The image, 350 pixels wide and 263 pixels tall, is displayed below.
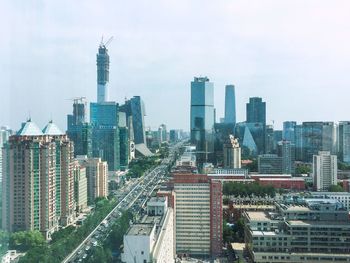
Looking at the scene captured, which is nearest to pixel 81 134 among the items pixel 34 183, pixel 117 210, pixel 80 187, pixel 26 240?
pixel 80 187

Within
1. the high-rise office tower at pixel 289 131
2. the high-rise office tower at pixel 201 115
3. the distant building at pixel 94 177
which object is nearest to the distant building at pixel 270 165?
the high-rise office tower at pixel 201 115

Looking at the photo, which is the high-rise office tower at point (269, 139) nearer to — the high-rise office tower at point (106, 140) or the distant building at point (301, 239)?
the high-rise office tower at point (106, 140)

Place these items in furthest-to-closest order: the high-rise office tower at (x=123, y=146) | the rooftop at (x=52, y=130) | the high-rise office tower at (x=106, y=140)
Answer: the high-rise office tower at (x=123, y=146) < the high-rise office tower at (x=106, y=140) < the rooftop at (x=52, y=130)

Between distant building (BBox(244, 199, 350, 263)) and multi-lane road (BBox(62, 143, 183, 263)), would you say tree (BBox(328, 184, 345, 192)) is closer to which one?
multi-lane road (BBox(62, 143, 183, 263))

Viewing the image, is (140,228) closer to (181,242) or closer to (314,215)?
(181,242)

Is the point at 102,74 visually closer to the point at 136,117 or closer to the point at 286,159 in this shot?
the point at 136,117

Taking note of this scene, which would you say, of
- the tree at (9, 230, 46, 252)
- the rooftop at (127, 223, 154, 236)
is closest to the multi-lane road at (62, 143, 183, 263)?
the tree at (9, 230, 46, 252)

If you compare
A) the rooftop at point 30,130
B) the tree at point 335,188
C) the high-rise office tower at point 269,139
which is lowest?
the tree at point 335,188

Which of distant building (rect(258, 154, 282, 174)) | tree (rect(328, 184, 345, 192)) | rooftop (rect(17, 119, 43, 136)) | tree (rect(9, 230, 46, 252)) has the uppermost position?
rooftop (rect(17, 119, 43, 136))
